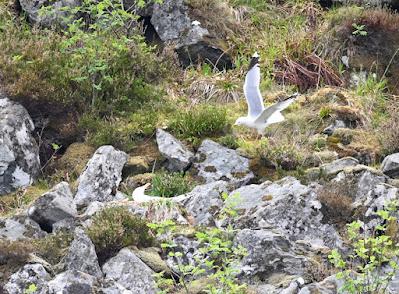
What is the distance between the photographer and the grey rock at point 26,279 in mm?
8547

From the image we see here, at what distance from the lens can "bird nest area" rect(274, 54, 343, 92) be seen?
583 inches

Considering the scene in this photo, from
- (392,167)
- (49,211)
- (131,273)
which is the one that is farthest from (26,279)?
(392,167)

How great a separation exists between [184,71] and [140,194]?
393cm

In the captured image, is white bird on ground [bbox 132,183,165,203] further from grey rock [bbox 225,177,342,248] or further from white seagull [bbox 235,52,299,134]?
white seagull [bbox 235,52,299,134]

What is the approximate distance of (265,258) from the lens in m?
9.08

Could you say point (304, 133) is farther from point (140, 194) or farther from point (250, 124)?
point (140, 194)

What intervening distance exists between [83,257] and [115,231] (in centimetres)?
58

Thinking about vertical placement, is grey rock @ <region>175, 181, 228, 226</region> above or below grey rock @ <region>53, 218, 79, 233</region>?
below

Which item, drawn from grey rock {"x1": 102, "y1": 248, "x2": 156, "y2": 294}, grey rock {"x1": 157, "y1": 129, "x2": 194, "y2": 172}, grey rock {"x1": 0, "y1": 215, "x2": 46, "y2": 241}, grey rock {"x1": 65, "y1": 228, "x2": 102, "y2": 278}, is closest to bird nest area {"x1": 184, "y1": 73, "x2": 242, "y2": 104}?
grey rock {"x1": 157, "y1": 129, "x2": 194, "y2": 172}

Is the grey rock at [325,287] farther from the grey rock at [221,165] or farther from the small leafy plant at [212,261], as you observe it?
the grey rock at [221,165]

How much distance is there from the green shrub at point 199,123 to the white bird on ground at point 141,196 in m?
1.20

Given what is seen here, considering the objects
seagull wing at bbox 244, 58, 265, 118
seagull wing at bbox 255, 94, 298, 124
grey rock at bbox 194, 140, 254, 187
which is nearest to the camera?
seagull wing at bbox 255, 94, 298, 124

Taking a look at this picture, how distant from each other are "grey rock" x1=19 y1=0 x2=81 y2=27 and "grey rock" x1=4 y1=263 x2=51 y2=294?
6.76 m

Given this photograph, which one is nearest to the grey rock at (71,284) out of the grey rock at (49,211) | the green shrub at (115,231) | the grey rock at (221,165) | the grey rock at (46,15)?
the green shrub at (115,231)
